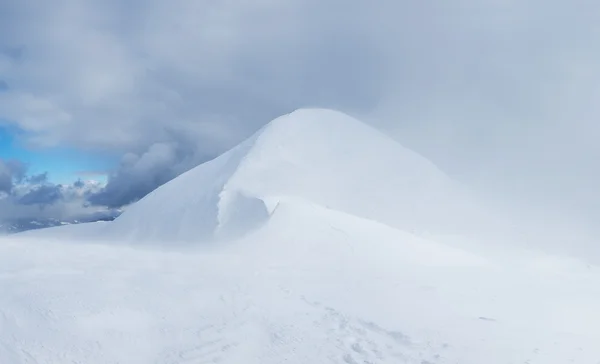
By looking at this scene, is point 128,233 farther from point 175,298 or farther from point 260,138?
point 175,298

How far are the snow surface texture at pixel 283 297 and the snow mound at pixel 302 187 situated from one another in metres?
0.19

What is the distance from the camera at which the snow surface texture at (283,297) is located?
9.12 m

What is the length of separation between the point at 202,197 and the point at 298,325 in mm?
15966

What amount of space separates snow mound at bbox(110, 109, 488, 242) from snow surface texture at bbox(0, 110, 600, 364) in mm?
194

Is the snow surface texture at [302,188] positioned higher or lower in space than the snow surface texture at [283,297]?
higher

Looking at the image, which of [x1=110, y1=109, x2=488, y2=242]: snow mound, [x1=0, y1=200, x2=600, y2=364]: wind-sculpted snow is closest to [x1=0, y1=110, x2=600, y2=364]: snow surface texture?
[x1=0, y1=200, x2=600, y2=364]: wind-sculpted snow

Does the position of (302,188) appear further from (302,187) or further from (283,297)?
(283,297)

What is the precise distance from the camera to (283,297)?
11.8 metres

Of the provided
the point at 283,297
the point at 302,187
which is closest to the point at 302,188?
the point at 302,187

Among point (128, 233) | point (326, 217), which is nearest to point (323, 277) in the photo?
point (326, 217)

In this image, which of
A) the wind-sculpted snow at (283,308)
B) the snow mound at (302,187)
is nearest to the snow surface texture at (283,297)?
the wind-sculpted snow at (283,308)

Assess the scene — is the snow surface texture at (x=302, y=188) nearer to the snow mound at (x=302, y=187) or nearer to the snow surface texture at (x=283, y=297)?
the snow mound at (x=302, y=187)

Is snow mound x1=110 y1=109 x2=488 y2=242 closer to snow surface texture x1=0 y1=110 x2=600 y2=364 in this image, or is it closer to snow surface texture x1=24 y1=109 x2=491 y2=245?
snow surface texture x1=24 y1=109 x2=491 y2=245

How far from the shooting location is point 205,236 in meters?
21.3
